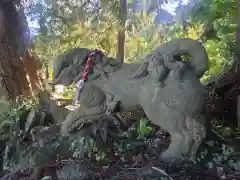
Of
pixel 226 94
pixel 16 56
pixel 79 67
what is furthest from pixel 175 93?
pixel 16 56

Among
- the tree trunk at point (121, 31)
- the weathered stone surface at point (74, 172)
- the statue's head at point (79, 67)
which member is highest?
the tree trunk at point (121, 31)

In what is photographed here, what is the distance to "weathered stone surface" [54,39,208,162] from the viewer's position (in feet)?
3.61

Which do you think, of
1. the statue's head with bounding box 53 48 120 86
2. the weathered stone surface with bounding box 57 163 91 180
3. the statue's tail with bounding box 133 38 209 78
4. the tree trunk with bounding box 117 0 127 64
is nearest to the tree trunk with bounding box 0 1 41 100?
the tree trunk with bounding box 117 0 127 64

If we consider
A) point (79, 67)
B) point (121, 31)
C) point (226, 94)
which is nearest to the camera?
point (79, 67)

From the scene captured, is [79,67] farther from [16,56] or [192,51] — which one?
[16,56]

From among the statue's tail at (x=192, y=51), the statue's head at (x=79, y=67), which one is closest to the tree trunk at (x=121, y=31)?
the statue's head at (x=79, y=67)

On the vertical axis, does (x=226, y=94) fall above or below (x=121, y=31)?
below

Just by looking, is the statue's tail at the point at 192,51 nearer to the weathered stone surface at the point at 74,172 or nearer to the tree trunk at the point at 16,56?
the weathered stone surface at the point at 74,172

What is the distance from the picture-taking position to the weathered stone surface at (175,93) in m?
1.10

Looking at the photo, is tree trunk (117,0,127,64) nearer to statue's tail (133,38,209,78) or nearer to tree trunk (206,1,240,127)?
tree trunk (206,1,240,127)

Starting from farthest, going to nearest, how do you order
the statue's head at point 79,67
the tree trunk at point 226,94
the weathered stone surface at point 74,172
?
the tree trunk at point 226,94
the statue's head at point 79,67
the weathered stone surface at point 74,172

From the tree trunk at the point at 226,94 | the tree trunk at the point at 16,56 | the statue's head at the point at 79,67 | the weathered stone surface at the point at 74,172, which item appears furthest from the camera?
the tree trunk at the point at 16,56

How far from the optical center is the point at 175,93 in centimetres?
111

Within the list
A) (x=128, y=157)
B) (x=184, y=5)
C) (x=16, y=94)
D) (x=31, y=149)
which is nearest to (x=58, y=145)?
(x=31, y=149)
